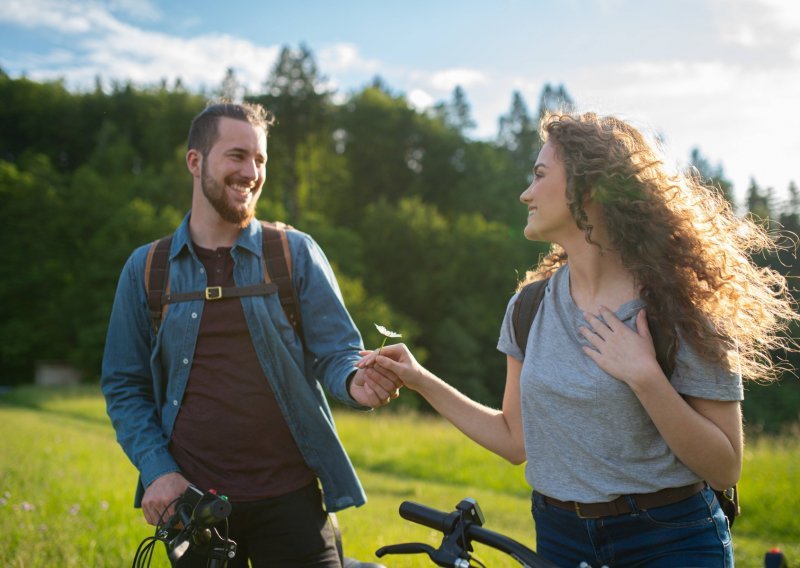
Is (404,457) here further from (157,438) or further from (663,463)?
(663,463)

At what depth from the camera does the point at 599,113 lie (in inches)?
121

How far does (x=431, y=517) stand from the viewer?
7.50 feet

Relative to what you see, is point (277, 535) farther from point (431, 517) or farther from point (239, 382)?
point (431, 517)

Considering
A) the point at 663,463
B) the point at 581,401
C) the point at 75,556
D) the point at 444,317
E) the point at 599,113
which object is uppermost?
the point at 599,113

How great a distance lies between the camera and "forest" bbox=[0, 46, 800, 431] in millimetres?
47844

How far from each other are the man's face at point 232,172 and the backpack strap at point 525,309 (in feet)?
4.68

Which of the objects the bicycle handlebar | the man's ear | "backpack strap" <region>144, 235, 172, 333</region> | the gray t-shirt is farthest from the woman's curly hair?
"backpack strap" <region>144, 235, 172, 333</region>

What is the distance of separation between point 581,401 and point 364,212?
5614 cm

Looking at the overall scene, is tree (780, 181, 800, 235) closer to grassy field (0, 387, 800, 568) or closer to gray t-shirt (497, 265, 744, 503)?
grassy field (0, 387, 800, 568)

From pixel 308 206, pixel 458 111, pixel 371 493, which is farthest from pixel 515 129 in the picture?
pixel 371 493

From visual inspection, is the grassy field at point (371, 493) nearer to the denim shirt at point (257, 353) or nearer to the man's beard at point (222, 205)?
the denim shirt at point (257, 353)

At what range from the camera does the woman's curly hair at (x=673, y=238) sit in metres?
2.67

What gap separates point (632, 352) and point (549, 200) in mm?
690

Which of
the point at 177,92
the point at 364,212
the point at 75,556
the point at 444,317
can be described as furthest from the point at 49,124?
the point at 75,556
